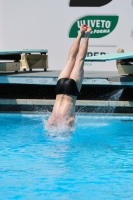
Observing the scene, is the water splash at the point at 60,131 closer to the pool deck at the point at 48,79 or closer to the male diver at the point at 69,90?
the male diver at the point at 69,90

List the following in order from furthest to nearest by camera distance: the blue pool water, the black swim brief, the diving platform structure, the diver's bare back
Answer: the diving platform structure → the black swim brief → the diver's bare back → the blue pool water

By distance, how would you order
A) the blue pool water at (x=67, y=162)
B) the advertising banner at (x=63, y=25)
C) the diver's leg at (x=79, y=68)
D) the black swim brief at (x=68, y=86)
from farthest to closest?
the advertising banner at (x=63, y=25), the diver's leg at (x=79, y=68), the black swim brief at (x=68, y=86), the blue pool water at (x=67, y=162)

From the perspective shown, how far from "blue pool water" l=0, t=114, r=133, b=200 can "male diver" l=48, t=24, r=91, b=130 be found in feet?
0.98

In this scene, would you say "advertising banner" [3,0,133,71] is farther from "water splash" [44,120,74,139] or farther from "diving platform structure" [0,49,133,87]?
"water splash" [44,120,74,139]

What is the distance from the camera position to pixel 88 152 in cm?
632

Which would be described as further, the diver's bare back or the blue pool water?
the diver's bare back

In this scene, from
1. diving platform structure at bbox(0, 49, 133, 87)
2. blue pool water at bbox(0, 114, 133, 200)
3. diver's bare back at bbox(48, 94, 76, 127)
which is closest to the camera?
blue pool water at bbox(0, 114, 133, 200)

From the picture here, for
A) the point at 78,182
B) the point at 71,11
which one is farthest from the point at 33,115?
the point at 78,182

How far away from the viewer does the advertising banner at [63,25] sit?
12445 mm

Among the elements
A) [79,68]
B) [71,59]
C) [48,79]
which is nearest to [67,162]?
[79,68]

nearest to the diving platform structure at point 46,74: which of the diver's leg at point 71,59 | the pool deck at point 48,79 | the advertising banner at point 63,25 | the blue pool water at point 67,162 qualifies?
the pool deck at point 48,79

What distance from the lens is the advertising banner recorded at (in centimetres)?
1245

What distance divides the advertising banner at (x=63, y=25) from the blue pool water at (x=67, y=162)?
4094 millimetres

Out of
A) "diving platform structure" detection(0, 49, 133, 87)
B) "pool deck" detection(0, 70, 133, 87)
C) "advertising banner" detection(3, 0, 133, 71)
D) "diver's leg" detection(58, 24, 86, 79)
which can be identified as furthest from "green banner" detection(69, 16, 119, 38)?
"diver's leg" detection(58, 24, 86, 79)
